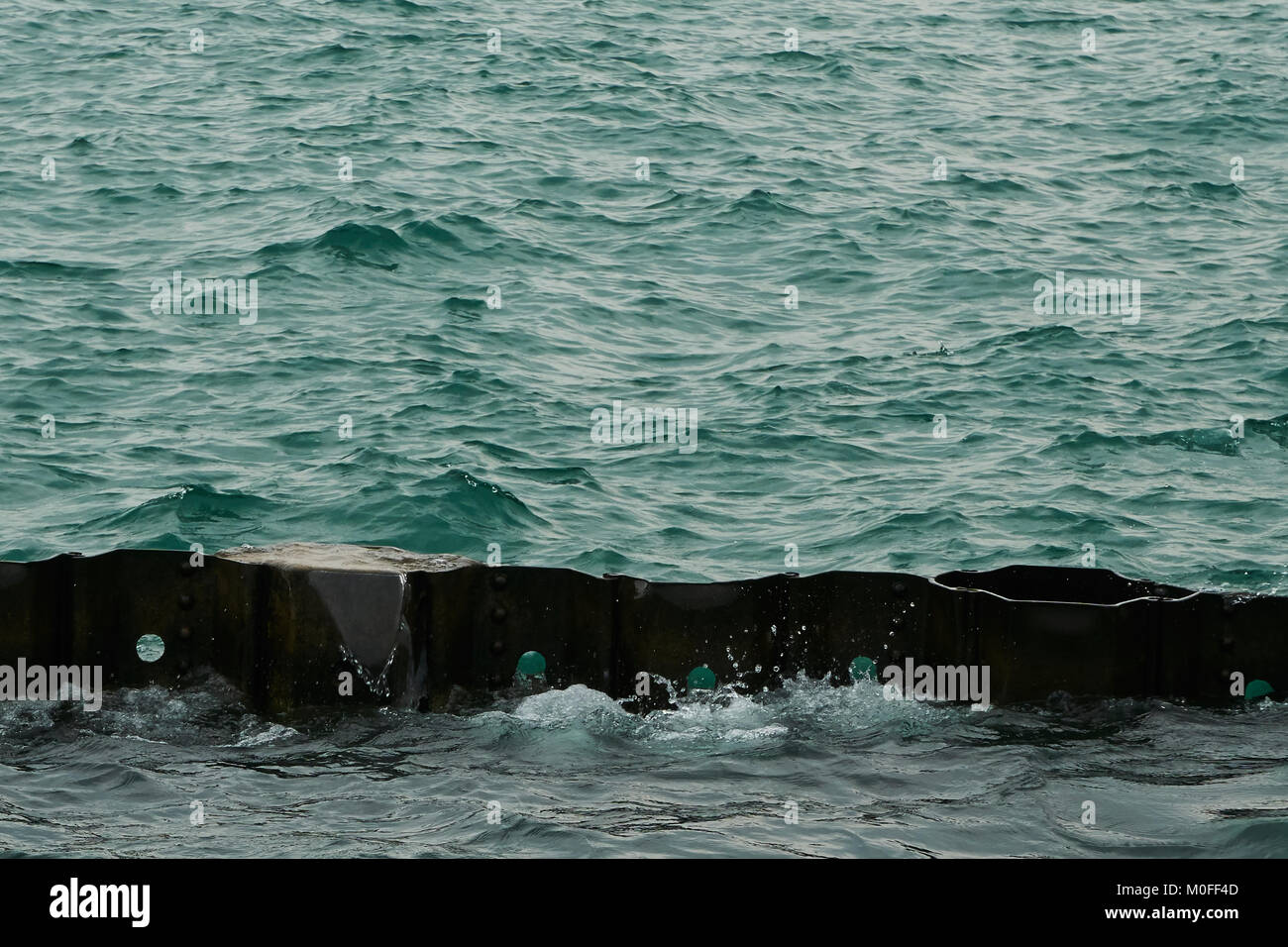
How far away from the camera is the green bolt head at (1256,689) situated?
34.7 feet

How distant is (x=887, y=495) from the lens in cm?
1720

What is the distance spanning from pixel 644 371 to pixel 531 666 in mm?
10658

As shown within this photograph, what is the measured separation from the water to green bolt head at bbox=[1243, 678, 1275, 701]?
0.44 m

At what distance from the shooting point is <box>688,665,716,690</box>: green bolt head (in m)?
10.7

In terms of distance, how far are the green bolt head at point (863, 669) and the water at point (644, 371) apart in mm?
358
